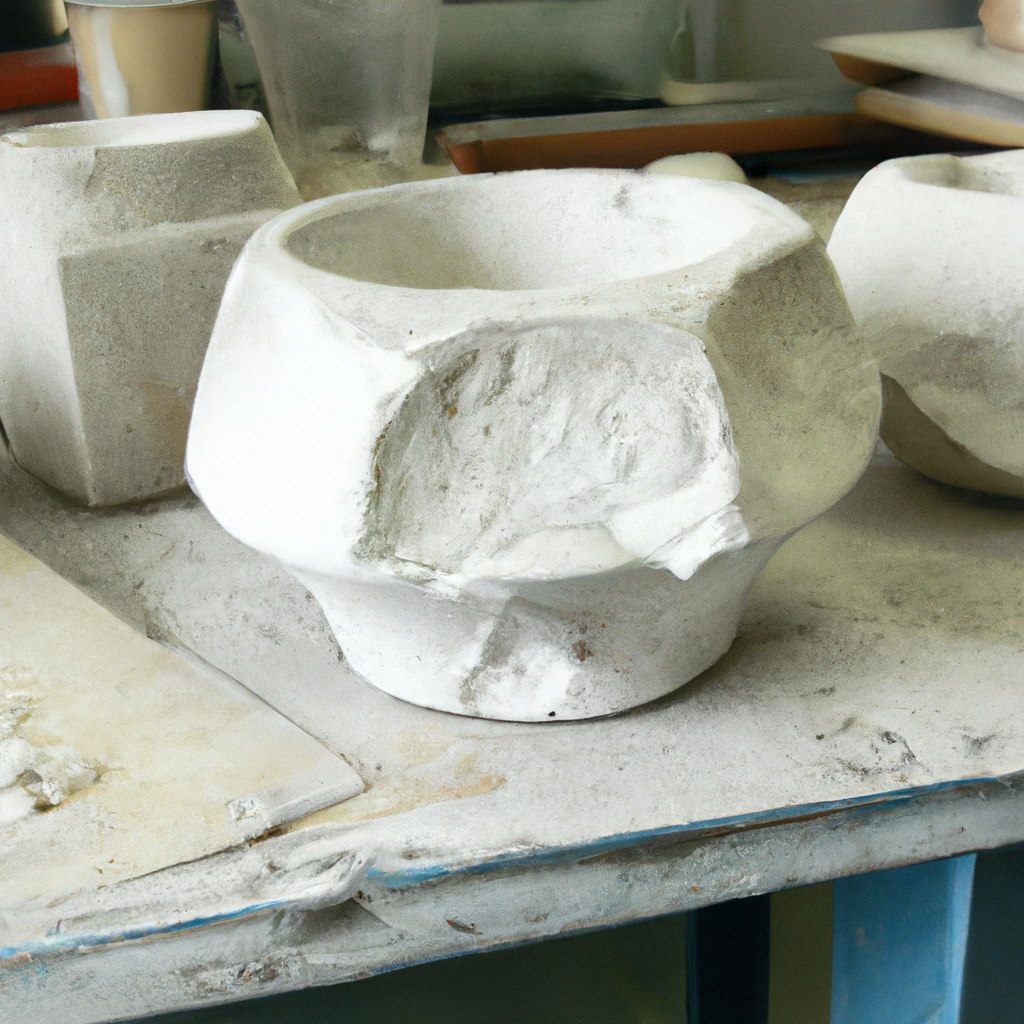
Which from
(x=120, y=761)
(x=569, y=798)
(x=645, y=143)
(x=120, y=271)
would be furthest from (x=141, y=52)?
(x=569, y=798)

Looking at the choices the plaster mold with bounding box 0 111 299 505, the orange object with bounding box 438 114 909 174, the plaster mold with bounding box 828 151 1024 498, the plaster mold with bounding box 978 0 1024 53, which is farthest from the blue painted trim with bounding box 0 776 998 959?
the plaster mold with bounding box 978 0 1024 53

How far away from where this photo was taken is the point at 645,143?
5.30 ft

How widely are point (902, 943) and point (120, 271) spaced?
0.76 m

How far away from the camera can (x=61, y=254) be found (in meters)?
0.96

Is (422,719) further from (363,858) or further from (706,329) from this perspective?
(706,329)

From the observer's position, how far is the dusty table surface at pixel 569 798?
628 mm

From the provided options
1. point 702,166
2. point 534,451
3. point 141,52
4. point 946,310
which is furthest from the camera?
point 702,166

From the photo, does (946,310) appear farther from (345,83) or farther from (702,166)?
(345,83)

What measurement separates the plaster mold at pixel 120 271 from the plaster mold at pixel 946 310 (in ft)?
1.58

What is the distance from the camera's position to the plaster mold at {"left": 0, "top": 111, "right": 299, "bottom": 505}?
96cm

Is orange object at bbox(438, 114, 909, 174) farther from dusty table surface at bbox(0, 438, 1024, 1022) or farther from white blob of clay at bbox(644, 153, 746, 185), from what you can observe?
dusty table surface at bbox(0, 438, 1024, 1022)

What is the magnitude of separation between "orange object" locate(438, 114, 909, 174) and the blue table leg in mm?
1038

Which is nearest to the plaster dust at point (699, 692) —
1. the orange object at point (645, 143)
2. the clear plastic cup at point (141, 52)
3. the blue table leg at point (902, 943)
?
the blue table leg at point (902, 943)

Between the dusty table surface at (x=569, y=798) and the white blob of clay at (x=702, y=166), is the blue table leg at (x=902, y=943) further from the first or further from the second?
the white blob of clay at (x=702, y=166)
